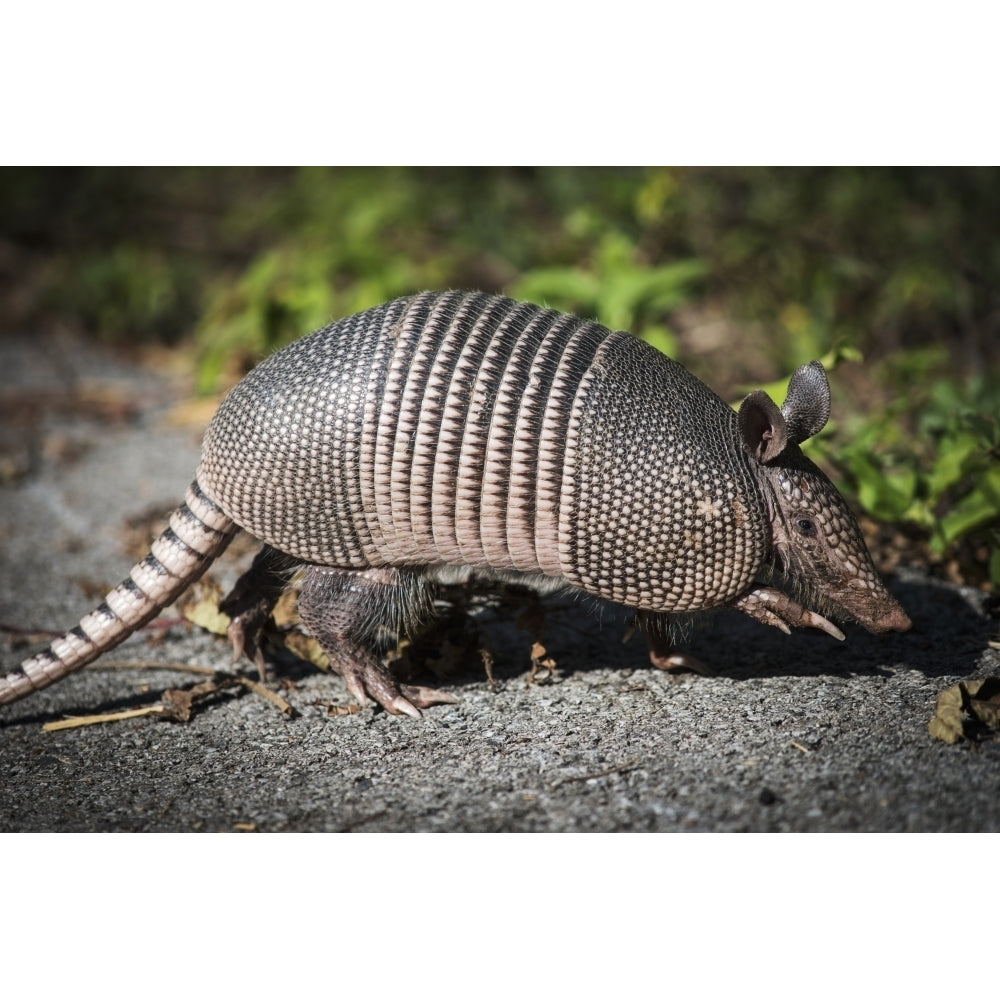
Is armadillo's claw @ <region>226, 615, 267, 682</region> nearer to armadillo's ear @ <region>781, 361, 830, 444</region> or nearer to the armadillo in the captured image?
the armadillo

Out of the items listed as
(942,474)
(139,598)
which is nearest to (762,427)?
(942,474)

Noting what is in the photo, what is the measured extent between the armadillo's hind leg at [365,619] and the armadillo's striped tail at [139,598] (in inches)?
19.2

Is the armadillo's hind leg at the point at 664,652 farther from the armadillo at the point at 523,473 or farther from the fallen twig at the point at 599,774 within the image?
the fallen twig at the point at 599,774

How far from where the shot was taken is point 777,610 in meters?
4.54

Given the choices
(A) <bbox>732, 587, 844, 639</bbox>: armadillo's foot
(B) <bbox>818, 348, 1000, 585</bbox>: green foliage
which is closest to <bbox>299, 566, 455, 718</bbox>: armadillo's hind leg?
(A) <bbox>732, 587, 844, 639</bbox>: armadillo's foot

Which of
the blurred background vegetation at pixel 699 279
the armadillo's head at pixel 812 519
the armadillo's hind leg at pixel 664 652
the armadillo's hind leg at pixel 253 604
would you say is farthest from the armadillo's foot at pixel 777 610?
the armadillo's hind leg at pixel 253 604

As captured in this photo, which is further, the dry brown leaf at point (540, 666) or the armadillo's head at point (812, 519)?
the dry brown leaf at point (540, 666)

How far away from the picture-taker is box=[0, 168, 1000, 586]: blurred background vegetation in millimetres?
6172

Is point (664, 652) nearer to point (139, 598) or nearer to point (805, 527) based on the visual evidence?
point (805, 527)

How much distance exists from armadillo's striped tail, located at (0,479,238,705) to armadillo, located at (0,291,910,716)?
0.03 m

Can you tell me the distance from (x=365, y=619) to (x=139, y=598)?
38.4 inches

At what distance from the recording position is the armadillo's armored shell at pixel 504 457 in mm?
4379

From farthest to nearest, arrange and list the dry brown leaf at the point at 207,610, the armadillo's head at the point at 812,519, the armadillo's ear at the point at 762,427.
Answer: the dry brown leaf at the point at 207,610 < the armadillo's head at the point at 812,519 < the armadillo's ear at the point at 762,427

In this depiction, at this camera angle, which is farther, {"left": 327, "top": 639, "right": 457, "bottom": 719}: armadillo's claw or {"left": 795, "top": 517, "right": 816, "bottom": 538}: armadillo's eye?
{"left": 327, "top": 639, "right": 457, "bottom": 719}: armadillo's claw
